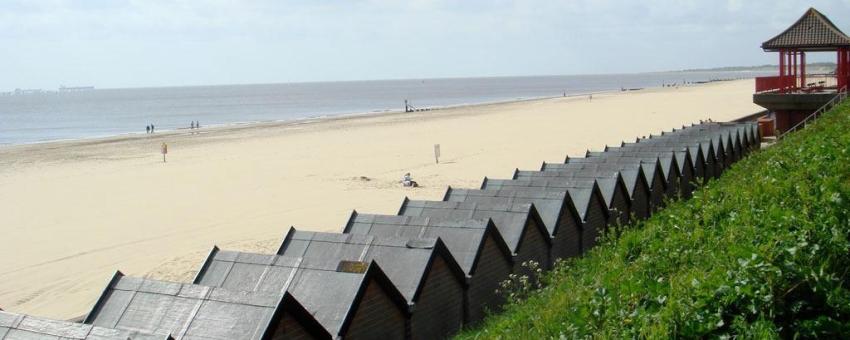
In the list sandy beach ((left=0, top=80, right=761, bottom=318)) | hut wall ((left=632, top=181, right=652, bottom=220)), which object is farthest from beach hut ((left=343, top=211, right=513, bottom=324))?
sandy beach ((left=0, top=80, right=761, bottom=318))

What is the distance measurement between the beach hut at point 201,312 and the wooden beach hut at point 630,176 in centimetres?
814

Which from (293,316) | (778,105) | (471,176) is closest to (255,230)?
(471,176)

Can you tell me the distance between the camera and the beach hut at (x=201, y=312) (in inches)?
257

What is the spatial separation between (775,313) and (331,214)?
18.2 m

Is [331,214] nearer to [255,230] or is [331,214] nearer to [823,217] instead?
[255,230]

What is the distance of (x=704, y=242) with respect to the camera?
617cm

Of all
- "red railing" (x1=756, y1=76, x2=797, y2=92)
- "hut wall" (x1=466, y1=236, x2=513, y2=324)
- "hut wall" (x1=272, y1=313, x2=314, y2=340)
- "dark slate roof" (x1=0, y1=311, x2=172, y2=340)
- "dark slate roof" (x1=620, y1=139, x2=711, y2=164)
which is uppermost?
"red railing" (x1=756, y1=76, x2=797, y2=92)

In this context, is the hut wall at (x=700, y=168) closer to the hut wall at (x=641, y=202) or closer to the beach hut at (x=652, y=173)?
the beach hut at (x=652, y=173)

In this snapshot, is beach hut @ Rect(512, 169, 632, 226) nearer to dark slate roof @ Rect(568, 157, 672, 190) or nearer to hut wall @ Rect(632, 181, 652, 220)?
hut wall @ Rect(632, 181, 652, 220)

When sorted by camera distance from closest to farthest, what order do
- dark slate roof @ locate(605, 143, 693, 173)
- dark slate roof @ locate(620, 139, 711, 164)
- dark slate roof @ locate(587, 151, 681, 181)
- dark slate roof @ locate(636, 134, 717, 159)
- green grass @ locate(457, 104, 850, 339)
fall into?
1. green grass @ locate(457, 104, 850, 339)
2. dark slate roof @ locate(587, 151, 681, 181)
3. dark slate roof @ locate(605, 143, 693, 173)
4. dark slate roof @ locate(620, 139, 711, 164)
5. dark slate roof @ locate(636, 134, 717, 159)

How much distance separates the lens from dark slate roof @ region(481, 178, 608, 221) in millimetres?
12383

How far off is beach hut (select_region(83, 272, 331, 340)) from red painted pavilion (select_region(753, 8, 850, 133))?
85.6 ft

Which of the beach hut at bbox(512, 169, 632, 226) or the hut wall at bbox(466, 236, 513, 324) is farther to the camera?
the beach hut at bbox(512, 169, 632, 226)

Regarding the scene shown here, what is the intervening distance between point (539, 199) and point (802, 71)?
912 inches
